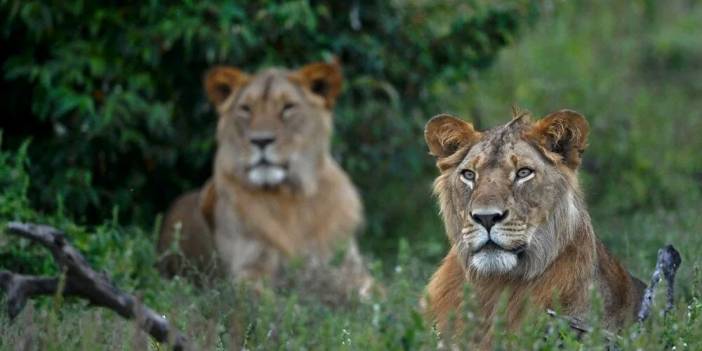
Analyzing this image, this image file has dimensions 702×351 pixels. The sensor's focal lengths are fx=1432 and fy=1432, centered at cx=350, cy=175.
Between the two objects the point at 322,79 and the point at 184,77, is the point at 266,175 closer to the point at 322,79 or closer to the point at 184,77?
the point at 322,79

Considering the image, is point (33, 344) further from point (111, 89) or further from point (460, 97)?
point (460, 97)

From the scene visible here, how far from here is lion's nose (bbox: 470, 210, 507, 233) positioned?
4.59 m

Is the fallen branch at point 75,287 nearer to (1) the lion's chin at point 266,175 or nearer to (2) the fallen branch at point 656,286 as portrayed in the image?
(2) the fallen branch at point 656,286

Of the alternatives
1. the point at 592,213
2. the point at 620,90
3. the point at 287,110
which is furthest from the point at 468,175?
the point at 620,90

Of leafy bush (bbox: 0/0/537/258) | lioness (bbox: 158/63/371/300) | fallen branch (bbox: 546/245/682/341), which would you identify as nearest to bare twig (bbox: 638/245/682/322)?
fallen branch (bbox: 546/245/682/341)

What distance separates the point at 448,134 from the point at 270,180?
10.8ft

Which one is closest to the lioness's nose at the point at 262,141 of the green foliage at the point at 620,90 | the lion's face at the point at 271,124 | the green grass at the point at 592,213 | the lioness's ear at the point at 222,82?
the lion's face at the point at 271,124

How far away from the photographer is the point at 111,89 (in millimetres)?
8539

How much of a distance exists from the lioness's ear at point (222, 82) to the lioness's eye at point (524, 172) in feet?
12.2

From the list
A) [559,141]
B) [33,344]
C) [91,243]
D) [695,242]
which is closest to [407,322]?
[33,344]

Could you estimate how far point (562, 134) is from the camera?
4.94m

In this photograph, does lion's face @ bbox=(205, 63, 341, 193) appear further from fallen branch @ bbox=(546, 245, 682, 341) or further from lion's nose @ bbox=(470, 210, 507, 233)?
lion's nose @ bbox=(470, 210, 507, 233)

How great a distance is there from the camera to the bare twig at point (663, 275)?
4.77 m

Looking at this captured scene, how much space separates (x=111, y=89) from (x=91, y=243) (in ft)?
7.03
